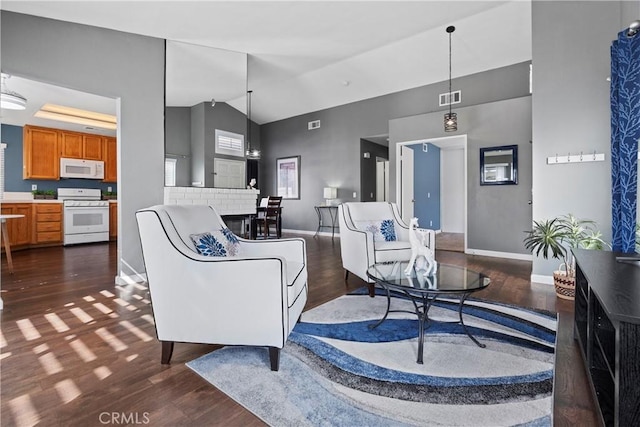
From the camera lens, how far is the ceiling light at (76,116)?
225 inches

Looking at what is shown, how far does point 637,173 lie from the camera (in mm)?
2598

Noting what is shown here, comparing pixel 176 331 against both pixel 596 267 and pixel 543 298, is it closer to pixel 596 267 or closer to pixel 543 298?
pixel 596 267

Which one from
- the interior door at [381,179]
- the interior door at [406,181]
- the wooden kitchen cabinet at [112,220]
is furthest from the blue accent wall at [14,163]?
the interior door at [381,179]

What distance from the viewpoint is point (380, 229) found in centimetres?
351

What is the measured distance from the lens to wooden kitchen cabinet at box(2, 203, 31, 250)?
535 cm

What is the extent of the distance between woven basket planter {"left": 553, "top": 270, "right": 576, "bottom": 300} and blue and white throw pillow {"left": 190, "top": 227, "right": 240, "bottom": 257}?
2941 millimetres

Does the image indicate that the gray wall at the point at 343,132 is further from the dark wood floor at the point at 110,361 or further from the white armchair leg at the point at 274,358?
the white armchair leg at the point at 274,358

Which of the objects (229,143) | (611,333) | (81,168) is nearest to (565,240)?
(611,333)

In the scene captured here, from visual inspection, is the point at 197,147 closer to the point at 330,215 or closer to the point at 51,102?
the point at 51,102

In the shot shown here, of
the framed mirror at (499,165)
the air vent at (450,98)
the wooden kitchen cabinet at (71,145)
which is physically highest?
the air vent at (450,98)

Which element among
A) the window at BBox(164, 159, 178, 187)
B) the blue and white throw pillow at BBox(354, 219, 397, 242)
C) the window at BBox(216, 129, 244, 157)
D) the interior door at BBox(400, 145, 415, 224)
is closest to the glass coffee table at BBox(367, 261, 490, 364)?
the blue and white throw pillow at BBox(354, 219, 397, 242)

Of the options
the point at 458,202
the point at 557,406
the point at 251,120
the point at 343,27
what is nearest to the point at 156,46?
the point at 343,27

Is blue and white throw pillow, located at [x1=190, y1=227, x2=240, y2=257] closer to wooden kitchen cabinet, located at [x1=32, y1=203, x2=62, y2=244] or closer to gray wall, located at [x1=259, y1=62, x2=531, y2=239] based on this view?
gray wall, located at [x1=259, y1=62, x2=531, y2=239]

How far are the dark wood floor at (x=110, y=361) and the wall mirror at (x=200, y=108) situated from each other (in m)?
1.78
